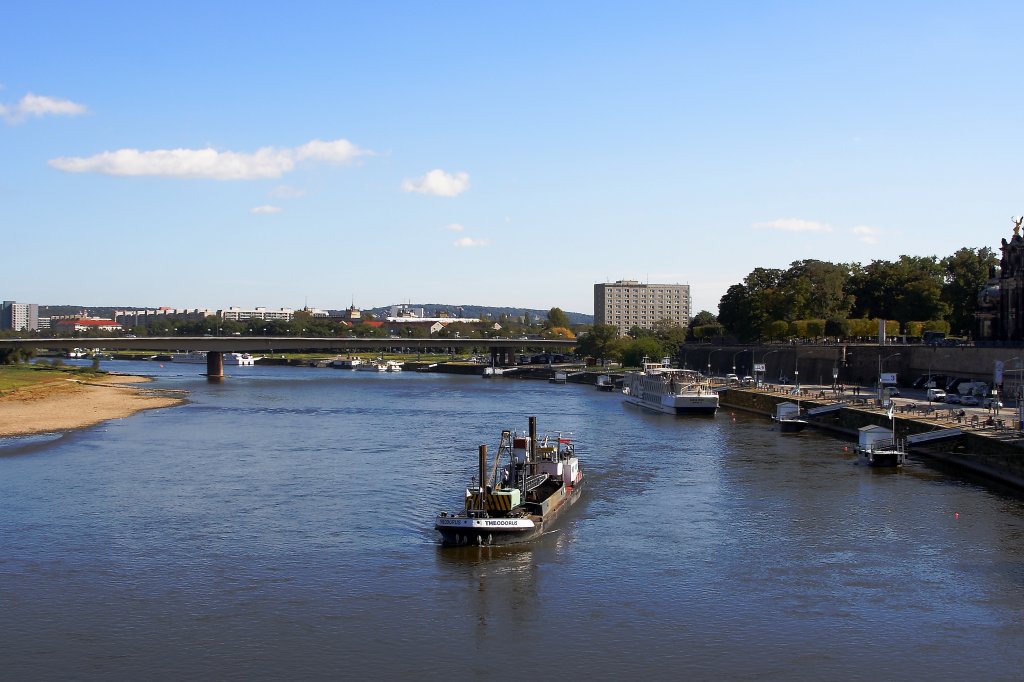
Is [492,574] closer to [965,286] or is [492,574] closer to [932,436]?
[932,436]

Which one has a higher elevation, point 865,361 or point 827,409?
point 865,361

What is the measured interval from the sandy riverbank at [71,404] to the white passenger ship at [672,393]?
40.3m

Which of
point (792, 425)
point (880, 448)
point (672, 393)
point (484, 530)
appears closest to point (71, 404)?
point (672, 393)

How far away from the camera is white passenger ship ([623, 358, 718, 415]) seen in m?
82.5

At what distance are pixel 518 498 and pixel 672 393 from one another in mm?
52172

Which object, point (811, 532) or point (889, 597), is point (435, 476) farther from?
point (889, 597)

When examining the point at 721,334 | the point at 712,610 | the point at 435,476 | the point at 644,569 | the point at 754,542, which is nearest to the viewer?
the point at 712,610

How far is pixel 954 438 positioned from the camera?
50.4 metres

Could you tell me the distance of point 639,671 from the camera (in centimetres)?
2252

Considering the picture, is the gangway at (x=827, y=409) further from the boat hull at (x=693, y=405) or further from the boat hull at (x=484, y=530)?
the boat hull at (x=484, y=530)

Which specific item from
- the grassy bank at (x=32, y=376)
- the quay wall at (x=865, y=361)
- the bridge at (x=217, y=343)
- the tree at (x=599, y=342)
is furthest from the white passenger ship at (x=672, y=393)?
the tree at (x=599, y=342)

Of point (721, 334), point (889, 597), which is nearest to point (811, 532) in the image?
point (889, 597)

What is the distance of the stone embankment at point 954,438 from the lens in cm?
4469

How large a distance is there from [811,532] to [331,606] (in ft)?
55.5
